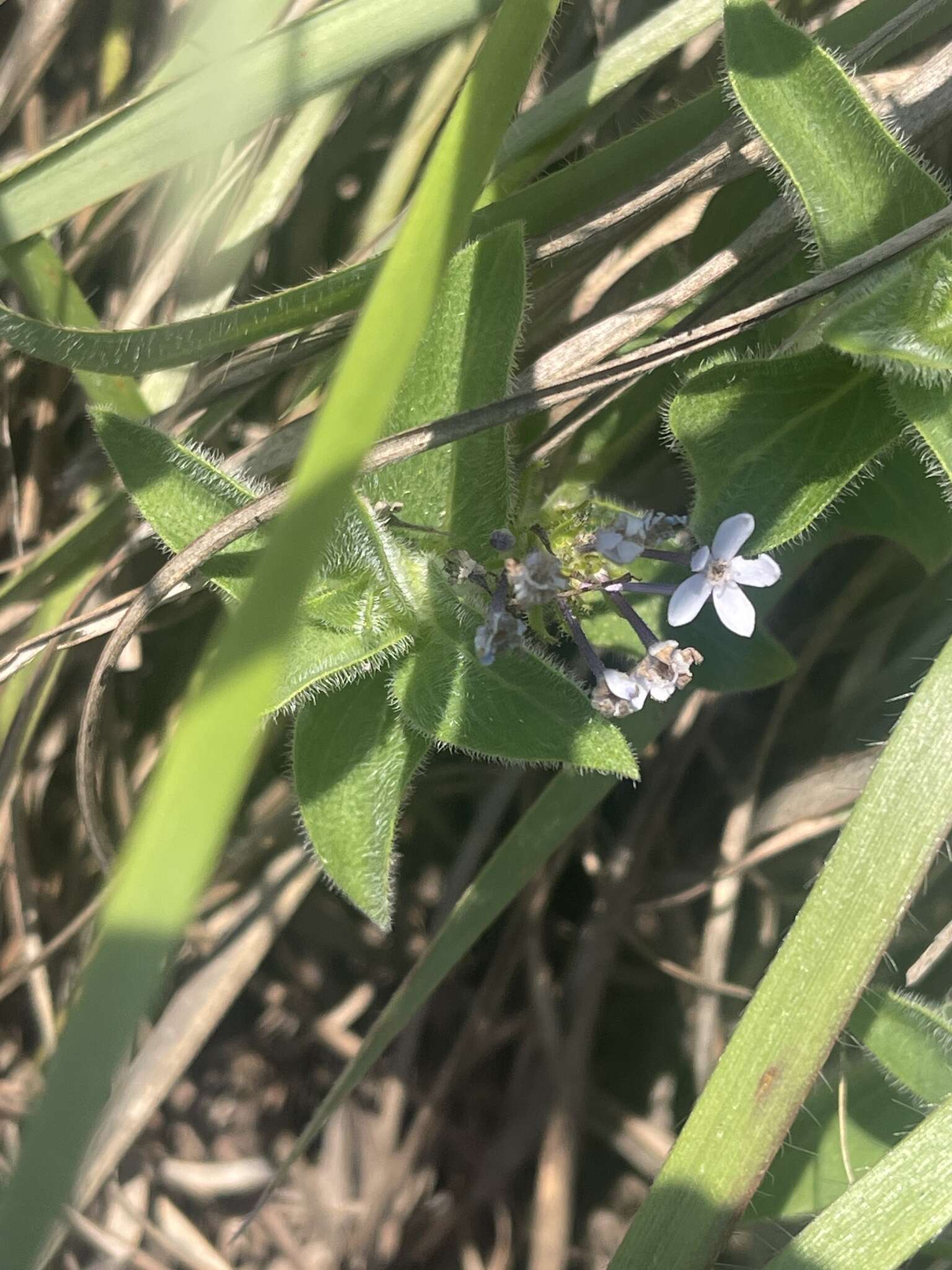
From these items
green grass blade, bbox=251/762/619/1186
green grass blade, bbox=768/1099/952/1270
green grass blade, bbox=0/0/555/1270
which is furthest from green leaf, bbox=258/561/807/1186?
green grass blade, bbox=0/0/555/1270

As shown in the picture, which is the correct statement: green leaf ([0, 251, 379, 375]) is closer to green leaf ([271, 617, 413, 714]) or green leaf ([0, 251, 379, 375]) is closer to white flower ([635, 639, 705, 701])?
green leaf ([271, 617, 413, 714])

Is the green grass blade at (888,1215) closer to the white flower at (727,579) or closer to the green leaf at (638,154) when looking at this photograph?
the white flower at (727,579)

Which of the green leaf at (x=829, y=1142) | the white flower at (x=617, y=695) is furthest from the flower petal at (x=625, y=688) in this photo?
the green leaf at (x=829, y=1142)

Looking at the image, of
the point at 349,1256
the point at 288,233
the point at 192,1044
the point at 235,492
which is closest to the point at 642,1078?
the point at 349,1256

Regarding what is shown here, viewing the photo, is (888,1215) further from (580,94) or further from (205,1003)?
(580,94)

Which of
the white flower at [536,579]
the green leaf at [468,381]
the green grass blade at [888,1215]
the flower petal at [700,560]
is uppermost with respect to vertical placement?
the green leaf at [468,381]

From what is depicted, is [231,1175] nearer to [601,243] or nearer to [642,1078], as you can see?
[642,1078]
